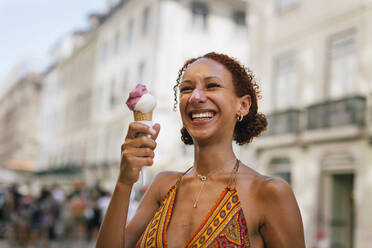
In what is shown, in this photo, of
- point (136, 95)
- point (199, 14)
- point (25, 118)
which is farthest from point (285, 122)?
point (25, 118)

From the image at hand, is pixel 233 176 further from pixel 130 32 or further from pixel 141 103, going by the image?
pixel 130 32

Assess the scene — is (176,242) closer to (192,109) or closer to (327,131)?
(192,109)

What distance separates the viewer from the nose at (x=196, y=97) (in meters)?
2.13

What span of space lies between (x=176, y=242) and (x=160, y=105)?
23449 millimetres

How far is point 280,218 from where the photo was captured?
6.40 feet

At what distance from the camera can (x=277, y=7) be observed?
19359mm

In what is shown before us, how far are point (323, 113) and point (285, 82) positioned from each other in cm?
260

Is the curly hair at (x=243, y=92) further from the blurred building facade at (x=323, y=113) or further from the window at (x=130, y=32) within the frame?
the window at (x=130, y=32)

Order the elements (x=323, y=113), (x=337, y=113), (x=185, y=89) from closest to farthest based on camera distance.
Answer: (x=185, y=89)
(x=337, y=113)
(x=323, y=113)

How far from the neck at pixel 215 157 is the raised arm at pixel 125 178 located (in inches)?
13.2

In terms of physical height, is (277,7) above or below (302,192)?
above

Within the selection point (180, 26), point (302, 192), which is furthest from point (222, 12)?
point (302, 192)

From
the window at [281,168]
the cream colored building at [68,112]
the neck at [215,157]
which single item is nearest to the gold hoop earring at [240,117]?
the neck at [215,157]

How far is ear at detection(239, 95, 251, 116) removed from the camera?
2.28 meters
